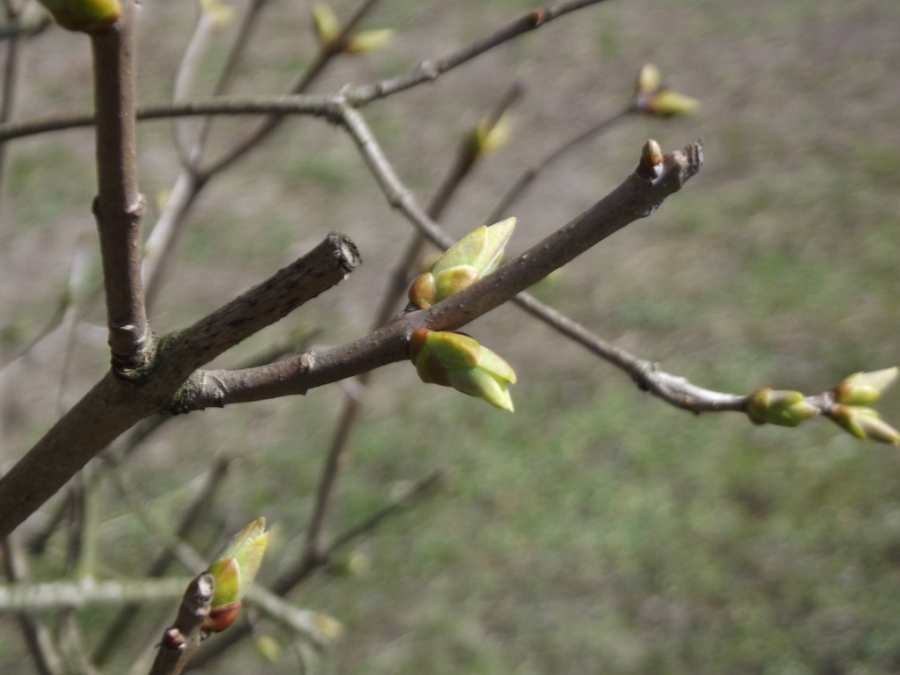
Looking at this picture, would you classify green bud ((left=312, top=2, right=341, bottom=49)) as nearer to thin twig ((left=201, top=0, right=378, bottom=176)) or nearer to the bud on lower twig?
thin twig ((left=201, top=0, right=378, bottom=176))

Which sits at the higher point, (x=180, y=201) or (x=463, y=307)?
(x=463, y=307)

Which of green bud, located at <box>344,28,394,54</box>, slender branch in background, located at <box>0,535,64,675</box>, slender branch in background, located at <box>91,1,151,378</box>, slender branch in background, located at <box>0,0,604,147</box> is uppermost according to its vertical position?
slender branch in background, located at <box>91,1,151,378</box>

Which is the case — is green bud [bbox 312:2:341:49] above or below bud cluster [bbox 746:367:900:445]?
above

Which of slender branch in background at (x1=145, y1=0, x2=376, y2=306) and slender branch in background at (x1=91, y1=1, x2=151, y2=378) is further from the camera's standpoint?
slender branch in background at (x1=145, y1=0, x2=376, y2=306)

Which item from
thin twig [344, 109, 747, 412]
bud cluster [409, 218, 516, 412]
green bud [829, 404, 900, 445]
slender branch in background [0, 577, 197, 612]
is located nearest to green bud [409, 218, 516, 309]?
bud cluster [409, 218, 516, 412]

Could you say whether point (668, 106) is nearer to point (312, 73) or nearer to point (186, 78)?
point (312, 73)

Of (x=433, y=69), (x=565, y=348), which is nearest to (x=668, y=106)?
(x=433, y=69)

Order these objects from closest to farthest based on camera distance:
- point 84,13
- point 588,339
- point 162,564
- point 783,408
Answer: point 84,13
point 783,408
point 588,339
point 162,564
